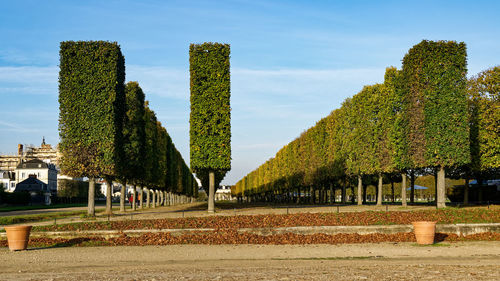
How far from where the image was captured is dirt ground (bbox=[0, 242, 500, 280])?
11.7 meters

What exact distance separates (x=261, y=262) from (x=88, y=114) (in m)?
20.8

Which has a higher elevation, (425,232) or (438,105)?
(438,105)

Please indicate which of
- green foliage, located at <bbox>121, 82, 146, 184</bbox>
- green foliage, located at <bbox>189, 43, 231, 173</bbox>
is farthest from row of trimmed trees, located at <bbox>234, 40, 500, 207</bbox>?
green foliage, located at <bbox>121, 82, 146, 184</bbox>

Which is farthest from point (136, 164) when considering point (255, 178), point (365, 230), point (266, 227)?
point (255, 178)

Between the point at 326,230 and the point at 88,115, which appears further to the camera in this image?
the point at 88,115

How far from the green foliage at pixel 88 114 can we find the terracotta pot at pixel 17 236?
1308 cm

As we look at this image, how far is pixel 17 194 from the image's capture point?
8825cm

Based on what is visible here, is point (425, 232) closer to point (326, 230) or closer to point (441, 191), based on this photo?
point (326, 230)

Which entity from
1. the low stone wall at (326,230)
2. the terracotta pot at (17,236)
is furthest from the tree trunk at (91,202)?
the terracotta pot at (17,236)

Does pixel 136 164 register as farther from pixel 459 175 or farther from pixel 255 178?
pixel 255 178

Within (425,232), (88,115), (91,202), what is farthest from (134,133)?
(425,232)

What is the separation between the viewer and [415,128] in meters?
32.7

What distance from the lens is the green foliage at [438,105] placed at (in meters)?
31.2

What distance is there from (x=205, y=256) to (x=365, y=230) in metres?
8.30
